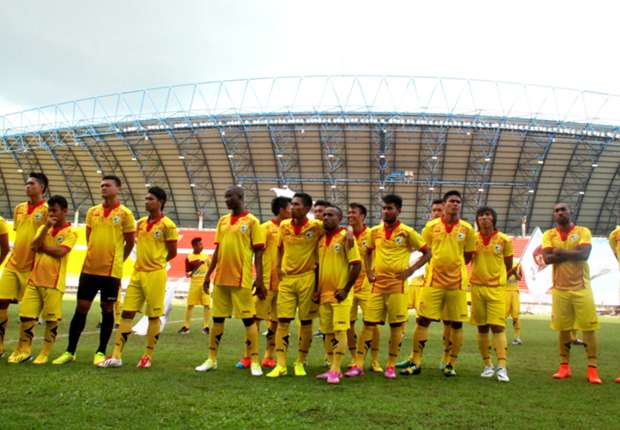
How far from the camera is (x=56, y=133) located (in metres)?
38.2

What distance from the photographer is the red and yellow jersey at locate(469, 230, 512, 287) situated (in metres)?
6.30

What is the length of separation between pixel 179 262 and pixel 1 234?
21536 millimetres

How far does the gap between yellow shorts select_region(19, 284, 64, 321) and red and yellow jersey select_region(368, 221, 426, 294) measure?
3.73 m

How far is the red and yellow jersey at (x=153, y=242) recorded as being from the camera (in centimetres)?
607

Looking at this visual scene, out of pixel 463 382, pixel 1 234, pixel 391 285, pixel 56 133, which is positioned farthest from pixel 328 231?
pixel 56 133

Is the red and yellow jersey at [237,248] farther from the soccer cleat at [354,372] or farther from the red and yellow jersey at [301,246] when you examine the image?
the soccer cleat at [354,372]

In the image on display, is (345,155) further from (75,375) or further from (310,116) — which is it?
(75,375)

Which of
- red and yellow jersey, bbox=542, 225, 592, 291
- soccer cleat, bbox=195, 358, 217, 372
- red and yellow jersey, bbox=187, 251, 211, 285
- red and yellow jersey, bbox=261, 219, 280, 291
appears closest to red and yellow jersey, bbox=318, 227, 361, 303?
soccer cleat, bbox=195, 358, 217, 372

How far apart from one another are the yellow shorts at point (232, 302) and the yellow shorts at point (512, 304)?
6959mm

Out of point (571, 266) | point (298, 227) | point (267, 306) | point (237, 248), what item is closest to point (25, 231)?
point (237, 248)

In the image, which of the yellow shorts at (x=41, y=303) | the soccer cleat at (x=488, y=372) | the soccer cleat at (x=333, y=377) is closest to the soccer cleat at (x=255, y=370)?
the soccer cleat at (x=333, y=377)

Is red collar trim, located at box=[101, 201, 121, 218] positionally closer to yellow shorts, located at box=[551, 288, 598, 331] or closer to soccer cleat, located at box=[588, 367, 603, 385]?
yellow shorts, located at box=[551, 288, 598, 331]

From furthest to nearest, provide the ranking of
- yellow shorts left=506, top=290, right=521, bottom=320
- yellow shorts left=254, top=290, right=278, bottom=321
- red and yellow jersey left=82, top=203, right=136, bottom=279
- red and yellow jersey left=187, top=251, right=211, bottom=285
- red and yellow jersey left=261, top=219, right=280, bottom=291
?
1. red and yellow jersey left=187, top=251, right=211, bottom=285
2. yellow shorts left=506, top=290, right=521, bottom=320
3. red and yellow jersey left=261, top=219, right=280, bottom=291
4. yellow shorts left=254, top=290, right=278, bottom=321
5. red and yellow jersey left=82, top=203, right=136, bottom=279

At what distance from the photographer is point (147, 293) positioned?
6.03m
